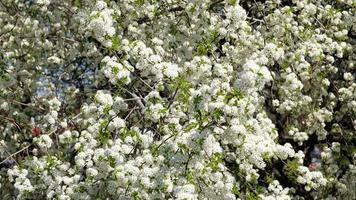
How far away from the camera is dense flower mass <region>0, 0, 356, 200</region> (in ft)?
20.6

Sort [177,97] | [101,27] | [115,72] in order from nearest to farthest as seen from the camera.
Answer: [115,72], [101,27], [177,97]

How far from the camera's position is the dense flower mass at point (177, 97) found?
627 cm

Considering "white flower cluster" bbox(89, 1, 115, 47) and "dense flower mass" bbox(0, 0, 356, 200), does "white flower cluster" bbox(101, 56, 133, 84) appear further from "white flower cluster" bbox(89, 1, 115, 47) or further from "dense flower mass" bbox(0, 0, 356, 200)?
"white flower cluster" bbox(89, 1, 115, 47)

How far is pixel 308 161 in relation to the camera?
10.5 meters

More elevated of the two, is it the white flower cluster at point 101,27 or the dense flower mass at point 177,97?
the white flower cluster at point 101,27

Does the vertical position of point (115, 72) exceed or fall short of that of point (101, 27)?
it falls short

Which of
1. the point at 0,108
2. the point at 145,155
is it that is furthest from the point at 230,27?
the point at 0,108

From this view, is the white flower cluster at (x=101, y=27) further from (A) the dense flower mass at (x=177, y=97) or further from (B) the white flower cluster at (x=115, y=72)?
(B) the white flower cluster at (x=115, y=72)

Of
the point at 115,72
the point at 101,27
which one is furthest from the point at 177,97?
the point at 101,27

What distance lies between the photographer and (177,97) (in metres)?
6.80

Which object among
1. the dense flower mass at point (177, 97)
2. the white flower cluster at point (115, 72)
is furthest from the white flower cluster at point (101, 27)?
the white flower cluster at point (115, 72)

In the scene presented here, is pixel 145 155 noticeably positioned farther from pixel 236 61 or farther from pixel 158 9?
pixel 158 9

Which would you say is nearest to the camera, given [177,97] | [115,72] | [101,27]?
[115,72]

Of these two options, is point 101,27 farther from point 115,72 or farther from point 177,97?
point 177,97
